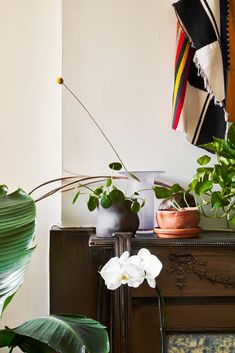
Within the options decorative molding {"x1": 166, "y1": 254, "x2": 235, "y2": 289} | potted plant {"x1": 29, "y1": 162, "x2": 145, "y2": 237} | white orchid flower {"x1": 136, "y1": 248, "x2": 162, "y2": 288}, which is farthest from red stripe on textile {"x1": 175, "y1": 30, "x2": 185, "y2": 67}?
white orchid flower {"x1": 136, "y1": 248, "x2": 162, "y2": 288}

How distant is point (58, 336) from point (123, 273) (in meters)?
0.20

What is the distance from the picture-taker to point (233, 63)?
1.41 metres

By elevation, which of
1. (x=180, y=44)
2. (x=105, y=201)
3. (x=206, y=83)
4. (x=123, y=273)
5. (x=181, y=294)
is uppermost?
(x=180, y=44)

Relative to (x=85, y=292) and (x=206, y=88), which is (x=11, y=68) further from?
(x=85, y=292)

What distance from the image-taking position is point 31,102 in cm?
155

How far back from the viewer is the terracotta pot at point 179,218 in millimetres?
1201

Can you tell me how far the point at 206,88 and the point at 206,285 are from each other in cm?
64

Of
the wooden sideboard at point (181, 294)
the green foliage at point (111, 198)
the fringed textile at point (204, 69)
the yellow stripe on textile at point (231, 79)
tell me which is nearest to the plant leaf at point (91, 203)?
the green foliage at point (111, 198)

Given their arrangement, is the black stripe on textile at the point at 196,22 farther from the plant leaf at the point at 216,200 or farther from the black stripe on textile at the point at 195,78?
the plant leaf at the point at 216,200

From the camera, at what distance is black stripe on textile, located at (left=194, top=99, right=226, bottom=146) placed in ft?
4.86

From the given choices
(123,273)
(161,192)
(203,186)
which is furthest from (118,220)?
(123,273)

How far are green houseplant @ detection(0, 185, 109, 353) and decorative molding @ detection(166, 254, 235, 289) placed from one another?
1.49 ft

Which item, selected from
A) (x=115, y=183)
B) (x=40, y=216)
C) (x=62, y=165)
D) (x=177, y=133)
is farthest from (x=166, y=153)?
(x=40, y=216)

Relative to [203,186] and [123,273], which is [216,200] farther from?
[123,273]
